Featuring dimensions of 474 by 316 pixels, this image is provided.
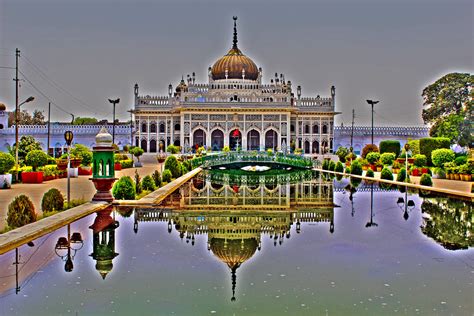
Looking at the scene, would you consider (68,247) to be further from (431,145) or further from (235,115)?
(235,115)

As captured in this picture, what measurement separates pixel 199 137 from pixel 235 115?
3.22m

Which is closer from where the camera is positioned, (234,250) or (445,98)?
(234,250)

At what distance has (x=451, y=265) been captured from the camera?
5.21 meters

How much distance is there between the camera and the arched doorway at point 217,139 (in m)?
41.2

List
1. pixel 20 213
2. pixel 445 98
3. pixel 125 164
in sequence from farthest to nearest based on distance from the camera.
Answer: pixel 445 98 < pixel 125 164 < pixel 20 213

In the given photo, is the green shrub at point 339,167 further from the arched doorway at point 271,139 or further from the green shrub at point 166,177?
the arched doorway at point 271,139

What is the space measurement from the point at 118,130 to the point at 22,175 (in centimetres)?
2854

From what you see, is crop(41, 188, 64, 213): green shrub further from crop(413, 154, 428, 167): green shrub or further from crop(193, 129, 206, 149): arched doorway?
crop(193, 129, 206, 149): arched doorway

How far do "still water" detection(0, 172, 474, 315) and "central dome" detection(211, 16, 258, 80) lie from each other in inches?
1332

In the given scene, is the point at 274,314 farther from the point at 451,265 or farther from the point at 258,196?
the point at 258,196

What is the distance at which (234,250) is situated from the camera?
591 centimetres

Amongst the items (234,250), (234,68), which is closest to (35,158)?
(234,250)

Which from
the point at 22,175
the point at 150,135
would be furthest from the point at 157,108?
the point at 22,175

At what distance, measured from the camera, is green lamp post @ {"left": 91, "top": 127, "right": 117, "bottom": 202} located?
955 cm
